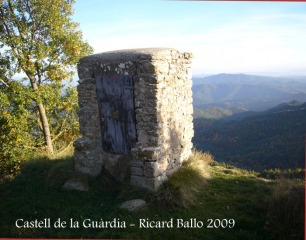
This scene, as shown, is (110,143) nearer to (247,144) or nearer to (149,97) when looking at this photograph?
(149,97)

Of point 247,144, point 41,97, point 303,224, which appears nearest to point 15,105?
point 41,97

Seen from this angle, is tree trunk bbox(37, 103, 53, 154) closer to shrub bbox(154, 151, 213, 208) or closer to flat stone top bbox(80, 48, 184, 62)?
flat stone top bbox(80, 48, 184, 62)

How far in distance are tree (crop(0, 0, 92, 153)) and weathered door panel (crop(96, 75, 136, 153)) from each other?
478 cm

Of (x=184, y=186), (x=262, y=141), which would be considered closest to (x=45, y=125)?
(x=184, y=186)

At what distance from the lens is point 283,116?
4494cm

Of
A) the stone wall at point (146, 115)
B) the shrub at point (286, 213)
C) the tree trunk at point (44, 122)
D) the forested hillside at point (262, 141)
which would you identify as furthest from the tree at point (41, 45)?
the forested hillside at point (262, 141)

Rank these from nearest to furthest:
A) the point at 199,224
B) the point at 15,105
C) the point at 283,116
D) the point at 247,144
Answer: the point at 199,224
the point at 15,105
the point at 247,144
the point at 283,116

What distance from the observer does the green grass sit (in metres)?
5.30

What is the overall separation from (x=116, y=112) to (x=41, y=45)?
5822mm

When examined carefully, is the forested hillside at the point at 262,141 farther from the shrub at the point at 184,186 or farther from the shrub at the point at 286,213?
the shrub at the point at 286,213

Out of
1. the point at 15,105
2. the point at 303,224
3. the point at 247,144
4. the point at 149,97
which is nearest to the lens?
the point at 303,224

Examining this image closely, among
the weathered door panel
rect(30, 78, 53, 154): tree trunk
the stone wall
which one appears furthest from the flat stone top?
rect(30, 78, 53, 154): tree trunk

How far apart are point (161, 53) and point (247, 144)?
3662cm

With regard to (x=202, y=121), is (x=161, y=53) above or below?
above
